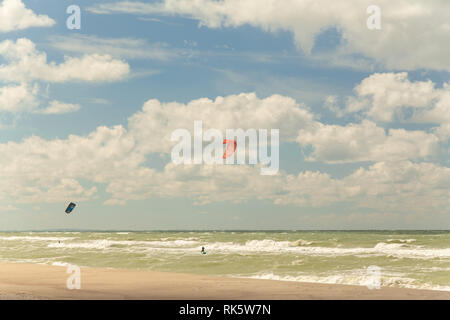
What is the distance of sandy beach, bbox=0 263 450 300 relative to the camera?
1589 centimetres

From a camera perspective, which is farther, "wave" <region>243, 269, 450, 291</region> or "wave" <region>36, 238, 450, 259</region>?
"wave" <region>36, 238, 450, 259</region>

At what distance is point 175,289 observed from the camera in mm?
17734

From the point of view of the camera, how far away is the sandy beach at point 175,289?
15.9 meters

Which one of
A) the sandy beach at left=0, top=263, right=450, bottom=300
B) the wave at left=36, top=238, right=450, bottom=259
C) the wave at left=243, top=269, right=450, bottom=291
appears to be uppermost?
the sandy beach at left=0, top=263, right=450, bottom=300

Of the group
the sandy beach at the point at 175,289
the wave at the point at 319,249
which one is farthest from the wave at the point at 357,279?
the wave at the point at 319,249

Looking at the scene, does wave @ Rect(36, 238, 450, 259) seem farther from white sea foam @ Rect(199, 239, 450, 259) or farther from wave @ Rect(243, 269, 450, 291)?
wave @ Rect(243, 269, 450, 291)

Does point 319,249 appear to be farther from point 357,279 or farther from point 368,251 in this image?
point 357,279

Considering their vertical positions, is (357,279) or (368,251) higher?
(357,279)

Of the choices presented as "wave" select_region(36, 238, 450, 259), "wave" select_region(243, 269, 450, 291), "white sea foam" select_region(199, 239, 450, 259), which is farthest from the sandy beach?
"white sea foam" select_region(199, 239, 450, 259)

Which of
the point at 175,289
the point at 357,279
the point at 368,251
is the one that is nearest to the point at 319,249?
the point at 368,251

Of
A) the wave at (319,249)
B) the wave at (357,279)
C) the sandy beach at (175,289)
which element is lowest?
the wave at (319,249)

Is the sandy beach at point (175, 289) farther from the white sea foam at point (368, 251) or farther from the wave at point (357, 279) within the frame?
the white sea foam at point (368, 251)
